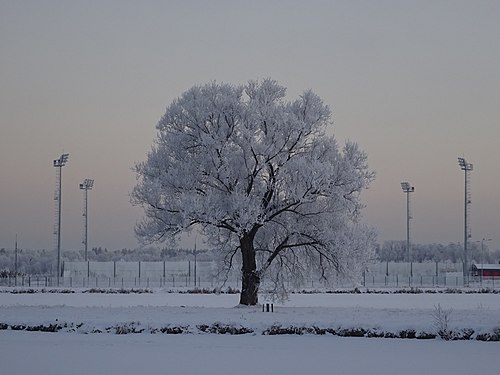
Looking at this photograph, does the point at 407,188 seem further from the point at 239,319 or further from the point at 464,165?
the point at 239,319

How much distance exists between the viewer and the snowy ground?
23.2m

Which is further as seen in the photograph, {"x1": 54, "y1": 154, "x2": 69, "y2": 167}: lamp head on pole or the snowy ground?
{"x1": 54, "y1": 154, "x2": 69, "y2": 167}: lamp head on pole

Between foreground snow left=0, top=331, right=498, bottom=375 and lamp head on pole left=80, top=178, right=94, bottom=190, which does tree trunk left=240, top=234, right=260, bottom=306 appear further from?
lamp head on pole left=80, top=178, right=94, bottom=190

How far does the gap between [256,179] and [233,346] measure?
56.2ft

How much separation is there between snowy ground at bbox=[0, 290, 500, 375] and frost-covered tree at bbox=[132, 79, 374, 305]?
438cm

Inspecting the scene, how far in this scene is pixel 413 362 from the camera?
963 inches

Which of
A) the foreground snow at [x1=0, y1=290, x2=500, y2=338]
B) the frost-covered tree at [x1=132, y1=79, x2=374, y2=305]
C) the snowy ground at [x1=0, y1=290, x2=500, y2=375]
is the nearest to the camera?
the snowy ground at [x1=0, y1=290, x2=500, y2=375]

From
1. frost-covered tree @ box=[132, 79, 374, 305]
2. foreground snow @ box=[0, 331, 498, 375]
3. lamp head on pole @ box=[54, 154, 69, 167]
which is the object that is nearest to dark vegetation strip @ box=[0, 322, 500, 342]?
foreground snow @ box=[0, 331, 498, 375]

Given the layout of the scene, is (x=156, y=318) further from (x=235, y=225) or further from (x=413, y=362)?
(x=413, y=362)

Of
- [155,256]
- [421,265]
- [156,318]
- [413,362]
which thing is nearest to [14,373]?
[413,362]

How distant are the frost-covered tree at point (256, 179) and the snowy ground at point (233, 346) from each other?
173 inches

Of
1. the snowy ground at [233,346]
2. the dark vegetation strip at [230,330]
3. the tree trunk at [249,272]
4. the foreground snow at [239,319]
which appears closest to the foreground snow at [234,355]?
the snowy ground at [233,346]

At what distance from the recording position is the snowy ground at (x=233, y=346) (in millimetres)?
23234

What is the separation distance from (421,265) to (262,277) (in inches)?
2685
